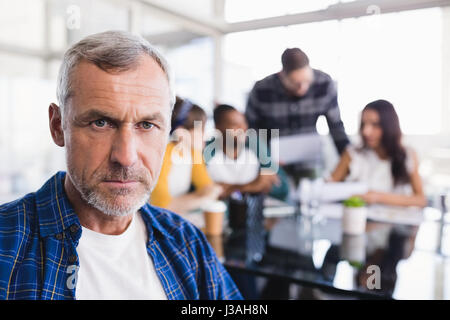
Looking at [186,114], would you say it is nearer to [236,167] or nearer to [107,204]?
[236,167]

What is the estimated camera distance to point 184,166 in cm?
130

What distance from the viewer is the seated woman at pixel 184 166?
1.22 m

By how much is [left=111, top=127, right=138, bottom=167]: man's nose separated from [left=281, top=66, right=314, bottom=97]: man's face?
699 millimetres

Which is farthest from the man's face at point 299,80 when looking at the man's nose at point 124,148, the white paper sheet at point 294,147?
the man's nose at point 124,148

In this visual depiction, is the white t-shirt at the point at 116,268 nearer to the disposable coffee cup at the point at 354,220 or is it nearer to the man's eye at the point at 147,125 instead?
the man's eye at the point at 147,125

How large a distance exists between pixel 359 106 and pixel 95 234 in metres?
0.79

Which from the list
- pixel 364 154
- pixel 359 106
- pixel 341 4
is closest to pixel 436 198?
pixel 364 154

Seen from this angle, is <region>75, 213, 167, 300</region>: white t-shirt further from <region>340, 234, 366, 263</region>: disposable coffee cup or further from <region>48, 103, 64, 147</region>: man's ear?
<region>340, 234, 366, 263</region>: disposable coffee cup

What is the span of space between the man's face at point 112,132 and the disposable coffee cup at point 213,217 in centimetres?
57

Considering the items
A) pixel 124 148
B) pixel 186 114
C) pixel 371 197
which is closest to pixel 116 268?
pixel 124 148

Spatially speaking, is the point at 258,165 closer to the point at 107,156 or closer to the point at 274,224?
the point at 274,224

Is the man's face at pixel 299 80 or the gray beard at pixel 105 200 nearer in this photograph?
the gray beard at pixel 105 200

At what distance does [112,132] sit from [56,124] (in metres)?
0.13
